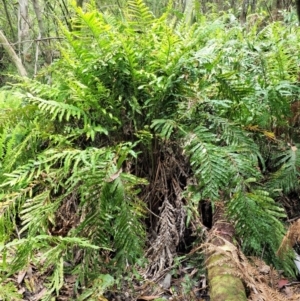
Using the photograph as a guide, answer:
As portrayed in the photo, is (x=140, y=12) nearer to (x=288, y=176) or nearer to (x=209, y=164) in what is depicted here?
A: (x=209, y=164)

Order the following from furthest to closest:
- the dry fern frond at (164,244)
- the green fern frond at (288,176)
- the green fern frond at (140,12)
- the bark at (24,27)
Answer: the bark at (24,27), the green fern frond at (140,12), the green fern frond at (288,176), the dry fern frond at (164,244)

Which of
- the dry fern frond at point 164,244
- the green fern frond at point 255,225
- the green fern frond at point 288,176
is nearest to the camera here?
the green fern frond at point 255,225

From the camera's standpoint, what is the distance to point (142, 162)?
2139 millimetres

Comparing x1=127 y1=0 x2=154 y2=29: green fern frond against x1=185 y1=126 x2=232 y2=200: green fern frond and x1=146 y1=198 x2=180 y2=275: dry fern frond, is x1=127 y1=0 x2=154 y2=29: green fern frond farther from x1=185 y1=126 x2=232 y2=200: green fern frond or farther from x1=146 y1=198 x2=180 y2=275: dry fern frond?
x1=146 y1=198 x2=180 y2=275: dry fern frond

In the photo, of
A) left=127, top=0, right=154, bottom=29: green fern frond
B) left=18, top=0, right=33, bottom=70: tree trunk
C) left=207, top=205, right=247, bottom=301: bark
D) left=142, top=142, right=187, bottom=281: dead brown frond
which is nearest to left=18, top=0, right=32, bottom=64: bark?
left=18, top=0, right=33, bottom=70: tree trunk

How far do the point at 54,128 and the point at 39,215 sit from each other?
0.72 metres

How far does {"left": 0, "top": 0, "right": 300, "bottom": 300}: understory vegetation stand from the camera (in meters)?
1.66

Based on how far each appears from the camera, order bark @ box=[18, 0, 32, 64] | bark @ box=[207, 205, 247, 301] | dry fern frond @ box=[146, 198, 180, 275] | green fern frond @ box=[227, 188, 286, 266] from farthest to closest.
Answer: bark @ box=[18, 0, 32, 64] → dry fern frond @ box=[146, 198, 180, 275] → green fern frond @ box=[227, 188, 286, 266] → bark @ box=[207, 205, 247, 301]

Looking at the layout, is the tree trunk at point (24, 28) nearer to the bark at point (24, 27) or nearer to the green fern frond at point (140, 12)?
the bark at point (24, 27)

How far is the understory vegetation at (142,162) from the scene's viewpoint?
1.66 meters

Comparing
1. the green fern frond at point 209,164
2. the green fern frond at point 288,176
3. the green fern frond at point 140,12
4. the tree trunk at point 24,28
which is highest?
the tree trunk at point 24,28

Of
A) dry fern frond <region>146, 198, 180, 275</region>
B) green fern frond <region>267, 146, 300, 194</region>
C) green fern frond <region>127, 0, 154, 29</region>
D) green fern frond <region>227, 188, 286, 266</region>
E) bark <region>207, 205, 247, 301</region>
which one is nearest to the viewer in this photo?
bark <region>207, 205, 247, 301</region>

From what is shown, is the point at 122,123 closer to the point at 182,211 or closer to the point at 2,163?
the point at 182,211

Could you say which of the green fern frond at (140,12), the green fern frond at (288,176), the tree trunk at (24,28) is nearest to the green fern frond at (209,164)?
the green fern frond at (288,176)
